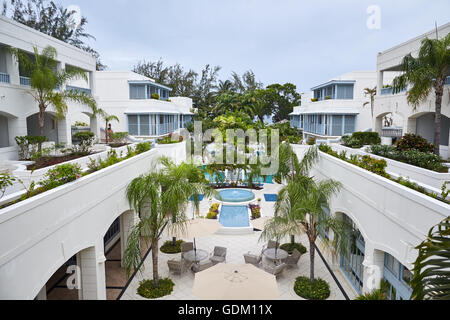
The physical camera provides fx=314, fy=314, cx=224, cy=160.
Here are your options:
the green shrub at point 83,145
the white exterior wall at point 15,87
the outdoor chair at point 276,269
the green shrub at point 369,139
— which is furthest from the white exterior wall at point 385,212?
the white exterior wall at point 15,87

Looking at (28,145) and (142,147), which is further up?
(28,145)

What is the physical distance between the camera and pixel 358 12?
6.12 meters

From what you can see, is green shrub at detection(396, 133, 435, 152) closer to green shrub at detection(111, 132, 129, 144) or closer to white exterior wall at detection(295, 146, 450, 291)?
white exterior wall at detection(295, 146, 450, 291)

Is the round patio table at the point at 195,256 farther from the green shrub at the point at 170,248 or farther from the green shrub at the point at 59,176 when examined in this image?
the green shrub at the point at 59,176

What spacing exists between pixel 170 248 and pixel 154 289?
4.07 meters

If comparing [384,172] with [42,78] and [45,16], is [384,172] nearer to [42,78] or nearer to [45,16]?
[42,78]

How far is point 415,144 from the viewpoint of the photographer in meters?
12.7

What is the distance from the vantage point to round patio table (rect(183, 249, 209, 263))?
43.6 ft

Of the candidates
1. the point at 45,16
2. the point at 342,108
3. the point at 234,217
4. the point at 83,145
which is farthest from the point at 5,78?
the point at 342,108

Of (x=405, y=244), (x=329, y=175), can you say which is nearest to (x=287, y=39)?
(x=405, y=244)

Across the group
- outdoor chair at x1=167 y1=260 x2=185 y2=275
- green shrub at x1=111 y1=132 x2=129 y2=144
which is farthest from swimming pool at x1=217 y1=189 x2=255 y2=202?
outdoor chair at x1=167 y1=260 x2=185 y2=275

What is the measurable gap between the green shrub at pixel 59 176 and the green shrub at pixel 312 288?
28.0ft

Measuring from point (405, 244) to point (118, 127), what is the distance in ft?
80.1

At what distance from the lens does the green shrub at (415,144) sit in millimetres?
12586
